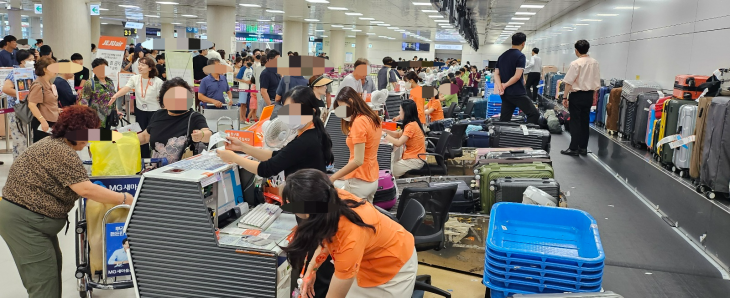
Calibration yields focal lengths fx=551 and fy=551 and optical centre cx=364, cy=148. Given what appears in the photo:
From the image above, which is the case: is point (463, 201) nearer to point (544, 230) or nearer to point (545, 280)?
point (544, 230)

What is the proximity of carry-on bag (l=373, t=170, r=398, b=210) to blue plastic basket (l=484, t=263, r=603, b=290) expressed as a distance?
2169 millimetres

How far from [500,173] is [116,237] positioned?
3521mm

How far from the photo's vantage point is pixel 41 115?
6.85m

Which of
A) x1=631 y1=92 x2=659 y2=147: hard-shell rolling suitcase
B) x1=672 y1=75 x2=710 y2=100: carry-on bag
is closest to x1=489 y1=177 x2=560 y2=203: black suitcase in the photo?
x1=672 y1=75 x2=710 y2=100: carry-on bag

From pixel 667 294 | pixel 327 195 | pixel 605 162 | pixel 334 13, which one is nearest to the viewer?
pixel 327 195

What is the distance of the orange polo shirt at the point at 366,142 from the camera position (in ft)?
14.2

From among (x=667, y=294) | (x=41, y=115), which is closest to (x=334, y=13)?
(x=41, y=115)

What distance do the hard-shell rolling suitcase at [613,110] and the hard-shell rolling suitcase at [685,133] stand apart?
11.1ft

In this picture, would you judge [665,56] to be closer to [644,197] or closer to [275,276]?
[644,197]

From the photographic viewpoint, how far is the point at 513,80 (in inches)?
334

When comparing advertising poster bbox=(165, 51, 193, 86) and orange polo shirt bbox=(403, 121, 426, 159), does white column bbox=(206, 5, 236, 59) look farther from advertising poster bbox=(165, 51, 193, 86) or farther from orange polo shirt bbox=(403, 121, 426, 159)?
orange polo shirt bbox=(403, 121, 426, 159)

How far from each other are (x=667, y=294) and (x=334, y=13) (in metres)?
19.0

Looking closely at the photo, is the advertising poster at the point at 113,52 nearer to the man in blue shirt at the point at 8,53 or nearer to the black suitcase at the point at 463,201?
the man in blue shirt at the point at 8,53

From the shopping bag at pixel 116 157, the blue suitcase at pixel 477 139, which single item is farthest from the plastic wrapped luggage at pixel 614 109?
the shopping bag at pixel 116 157
